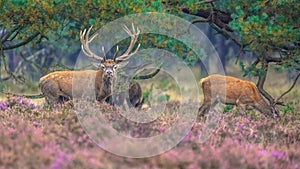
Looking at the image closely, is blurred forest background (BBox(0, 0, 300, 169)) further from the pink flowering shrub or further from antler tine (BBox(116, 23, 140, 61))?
antler tine (BBox(116, 23, 140, 61))

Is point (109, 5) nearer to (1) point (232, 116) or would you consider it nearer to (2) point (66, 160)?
(1) point (232, 116)

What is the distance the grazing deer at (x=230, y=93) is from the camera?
47.6 feet

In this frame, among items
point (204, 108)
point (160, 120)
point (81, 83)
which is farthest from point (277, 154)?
point (81, 83)

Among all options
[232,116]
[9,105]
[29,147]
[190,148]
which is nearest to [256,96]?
[232,116]

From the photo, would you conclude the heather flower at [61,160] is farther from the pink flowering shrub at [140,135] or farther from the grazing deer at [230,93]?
the grazing deer at [230,93]

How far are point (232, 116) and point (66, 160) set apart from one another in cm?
543

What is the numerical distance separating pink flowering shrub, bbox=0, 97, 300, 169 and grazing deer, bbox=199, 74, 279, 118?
3348 mm

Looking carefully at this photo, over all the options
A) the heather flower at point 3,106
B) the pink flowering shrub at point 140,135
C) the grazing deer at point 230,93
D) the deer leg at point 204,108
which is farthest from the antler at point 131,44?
the pink flowering shrub at point 140,135

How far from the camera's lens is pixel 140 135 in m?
8.90

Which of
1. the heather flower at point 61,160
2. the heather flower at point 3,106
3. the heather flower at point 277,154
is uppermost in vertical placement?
the heather flower at point 61,160

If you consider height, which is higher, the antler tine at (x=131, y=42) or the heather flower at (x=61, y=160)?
the antler tine at (x=131, y=42)

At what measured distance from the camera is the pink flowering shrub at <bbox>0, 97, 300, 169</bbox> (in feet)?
24.2

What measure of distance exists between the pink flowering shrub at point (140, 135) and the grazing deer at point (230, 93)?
335 cm

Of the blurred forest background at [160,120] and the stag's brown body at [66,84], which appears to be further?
the stag's brown body at [66,84]
